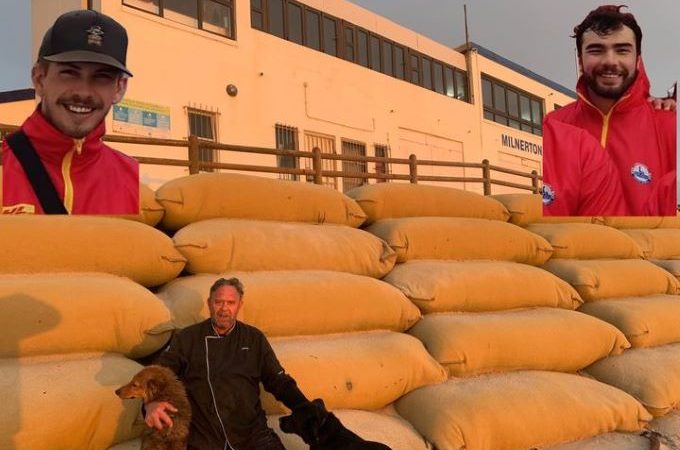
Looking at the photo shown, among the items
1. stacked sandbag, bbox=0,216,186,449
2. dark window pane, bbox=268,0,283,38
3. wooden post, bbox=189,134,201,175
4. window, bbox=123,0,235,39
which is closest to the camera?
stacked sandbag, bbox=0,216,186,449

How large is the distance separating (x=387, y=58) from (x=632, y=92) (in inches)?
357

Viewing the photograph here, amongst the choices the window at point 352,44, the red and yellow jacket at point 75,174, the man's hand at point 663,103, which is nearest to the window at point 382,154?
the window at point 352,44

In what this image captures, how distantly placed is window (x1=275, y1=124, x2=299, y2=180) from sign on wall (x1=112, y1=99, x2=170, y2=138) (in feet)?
6.68

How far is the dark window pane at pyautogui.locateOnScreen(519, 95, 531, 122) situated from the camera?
15.5m

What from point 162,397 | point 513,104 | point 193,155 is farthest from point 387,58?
point 162,397

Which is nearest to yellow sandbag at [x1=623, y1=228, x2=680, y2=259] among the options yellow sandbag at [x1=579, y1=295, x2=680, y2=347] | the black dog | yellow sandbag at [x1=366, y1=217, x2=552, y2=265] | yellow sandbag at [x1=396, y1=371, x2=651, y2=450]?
yellow sandbag at [x1=579, y1=295, x2=680, y2=347]

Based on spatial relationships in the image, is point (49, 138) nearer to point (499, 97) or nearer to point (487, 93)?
point (487, 93)

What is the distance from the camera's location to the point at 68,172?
97.4 inches

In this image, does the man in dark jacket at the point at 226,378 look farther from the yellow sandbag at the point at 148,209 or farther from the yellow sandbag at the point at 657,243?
the yellow sandbag at the point at 657,243

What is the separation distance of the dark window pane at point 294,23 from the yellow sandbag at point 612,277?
6222 mm

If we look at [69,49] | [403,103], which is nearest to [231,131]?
[403,103]

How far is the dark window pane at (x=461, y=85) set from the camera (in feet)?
44.3

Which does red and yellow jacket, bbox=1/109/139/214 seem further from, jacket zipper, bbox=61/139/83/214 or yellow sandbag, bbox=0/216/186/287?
yellow sandbag, bbox=0/216/186/287

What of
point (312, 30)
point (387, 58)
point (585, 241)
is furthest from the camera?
point (387, 58)
